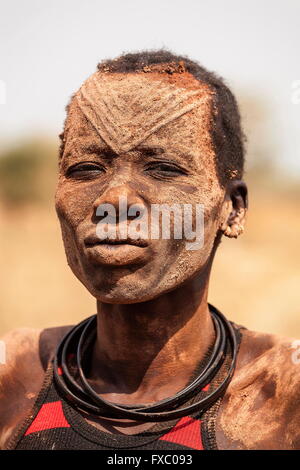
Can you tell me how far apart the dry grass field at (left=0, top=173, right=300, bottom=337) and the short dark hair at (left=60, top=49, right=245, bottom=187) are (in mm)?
7644

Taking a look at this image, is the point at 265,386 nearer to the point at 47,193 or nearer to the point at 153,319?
the point at 153,319

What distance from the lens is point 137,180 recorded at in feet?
10.4

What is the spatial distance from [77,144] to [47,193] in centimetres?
1619

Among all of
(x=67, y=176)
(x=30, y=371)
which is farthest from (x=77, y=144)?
(x=30, y=371)

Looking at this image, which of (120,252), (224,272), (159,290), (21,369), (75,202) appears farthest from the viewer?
(224,272)

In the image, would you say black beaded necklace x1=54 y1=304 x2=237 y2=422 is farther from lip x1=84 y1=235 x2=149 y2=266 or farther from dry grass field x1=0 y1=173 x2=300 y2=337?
dry grass field x1=0 y1=173 x2=300 y2=337

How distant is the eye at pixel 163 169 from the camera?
3.21 meters

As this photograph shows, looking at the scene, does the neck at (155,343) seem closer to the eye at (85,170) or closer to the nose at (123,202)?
the nose at (123,202)

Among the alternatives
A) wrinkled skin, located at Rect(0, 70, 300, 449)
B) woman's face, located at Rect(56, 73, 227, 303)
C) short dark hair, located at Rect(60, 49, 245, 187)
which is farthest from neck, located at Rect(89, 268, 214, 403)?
short dark hair, located at Rect(60, 49, 245, 187)

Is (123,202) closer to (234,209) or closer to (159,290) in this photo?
(159,290)

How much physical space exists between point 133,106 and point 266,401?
1.60 metres

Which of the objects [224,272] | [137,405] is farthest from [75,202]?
[224,272]

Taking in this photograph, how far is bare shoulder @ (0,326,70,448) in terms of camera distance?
3.49 metres

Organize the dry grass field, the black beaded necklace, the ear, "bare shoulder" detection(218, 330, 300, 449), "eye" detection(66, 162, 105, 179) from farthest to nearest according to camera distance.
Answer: the dry grass field → the ear → "eye" detection(66, 162, 105, 179) → the black beaded necklace → "bare shoulder" detection(218, 330, 300, 449)
